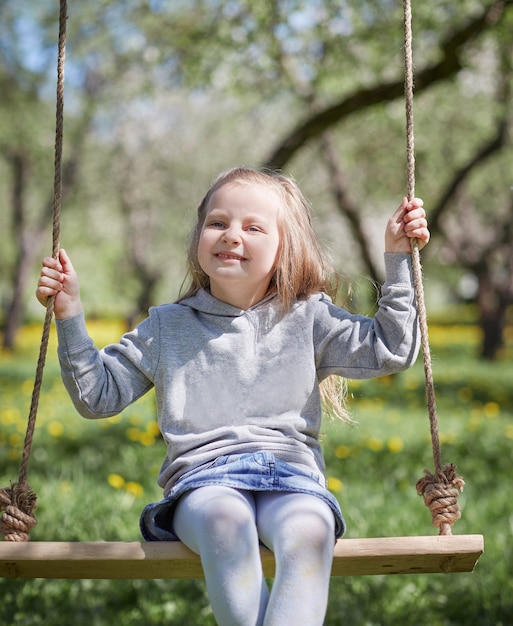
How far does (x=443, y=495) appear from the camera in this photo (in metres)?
2.47

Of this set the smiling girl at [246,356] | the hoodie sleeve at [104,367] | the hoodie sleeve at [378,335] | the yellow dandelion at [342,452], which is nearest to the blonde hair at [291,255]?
the smiling girl at [246,356]

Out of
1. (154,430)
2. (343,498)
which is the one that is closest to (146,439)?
(154,430)

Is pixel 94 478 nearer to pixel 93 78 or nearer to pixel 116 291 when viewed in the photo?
pixel 93 78

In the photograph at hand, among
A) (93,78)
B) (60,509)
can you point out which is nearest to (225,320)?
(60,509)

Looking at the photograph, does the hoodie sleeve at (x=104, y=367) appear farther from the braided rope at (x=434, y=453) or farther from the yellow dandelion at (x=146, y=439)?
the yellow dandelion at (x=146, y=439)

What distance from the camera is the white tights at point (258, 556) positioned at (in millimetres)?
2076

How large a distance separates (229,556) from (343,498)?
2615mm

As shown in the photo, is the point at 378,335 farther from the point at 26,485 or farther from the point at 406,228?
the point at 26,485

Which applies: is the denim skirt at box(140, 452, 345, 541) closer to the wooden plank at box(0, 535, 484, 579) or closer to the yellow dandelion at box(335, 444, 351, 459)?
the wooden plank at box(0, 535, 484, 579)

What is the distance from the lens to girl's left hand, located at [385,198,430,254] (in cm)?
255

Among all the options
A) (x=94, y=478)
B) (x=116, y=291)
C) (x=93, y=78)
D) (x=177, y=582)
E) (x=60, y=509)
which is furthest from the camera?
(x=116, y=291)

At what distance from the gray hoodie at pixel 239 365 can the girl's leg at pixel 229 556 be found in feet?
0.81

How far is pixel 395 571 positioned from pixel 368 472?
3.24m

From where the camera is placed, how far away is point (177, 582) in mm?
3658
